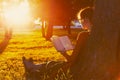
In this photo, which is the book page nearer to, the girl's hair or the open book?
the open book

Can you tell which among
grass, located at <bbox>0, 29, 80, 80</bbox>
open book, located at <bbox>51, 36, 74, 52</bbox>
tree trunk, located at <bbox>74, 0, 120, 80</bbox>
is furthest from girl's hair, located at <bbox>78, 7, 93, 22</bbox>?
grass, located at <bbox>0, 29, 80, 80</bbox>

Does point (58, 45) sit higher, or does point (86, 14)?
point (86, 14)

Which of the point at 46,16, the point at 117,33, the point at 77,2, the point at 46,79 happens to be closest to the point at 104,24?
the point at 117,33

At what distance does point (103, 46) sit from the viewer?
7.56m

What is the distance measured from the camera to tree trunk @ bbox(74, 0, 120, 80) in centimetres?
740

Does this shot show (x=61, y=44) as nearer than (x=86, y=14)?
No

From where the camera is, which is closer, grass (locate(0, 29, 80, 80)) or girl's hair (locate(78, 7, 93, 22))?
girl's hair (locate(78, 7, 93, 22))

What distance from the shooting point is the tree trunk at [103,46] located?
740 cm

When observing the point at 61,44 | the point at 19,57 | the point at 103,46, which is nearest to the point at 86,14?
the point at 103,46

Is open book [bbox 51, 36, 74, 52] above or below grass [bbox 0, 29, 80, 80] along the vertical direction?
above

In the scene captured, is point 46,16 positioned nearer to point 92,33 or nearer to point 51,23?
point 51,23

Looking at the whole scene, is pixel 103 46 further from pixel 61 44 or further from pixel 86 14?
pixel 61 44

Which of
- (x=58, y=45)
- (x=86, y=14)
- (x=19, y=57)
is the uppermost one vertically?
(x=86, y=14)

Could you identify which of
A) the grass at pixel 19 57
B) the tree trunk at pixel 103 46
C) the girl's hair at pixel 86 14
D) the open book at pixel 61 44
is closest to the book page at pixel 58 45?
the open book at pixel 61 44
